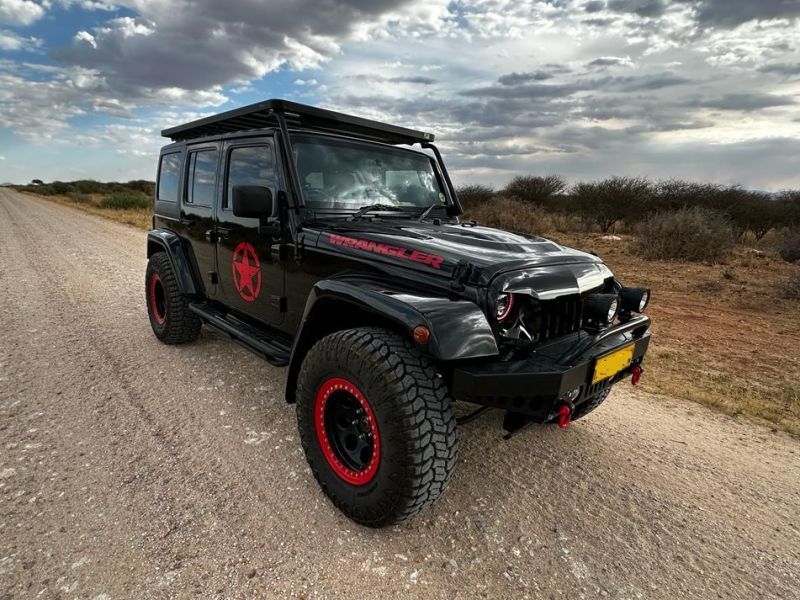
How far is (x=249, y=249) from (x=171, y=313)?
57.8 inches

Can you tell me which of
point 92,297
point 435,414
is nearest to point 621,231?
point 92,297

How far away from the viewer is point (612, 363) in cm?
240

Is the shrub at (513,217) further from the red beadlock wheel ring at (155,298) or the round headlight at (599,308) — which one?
the round headlight at (599,308)

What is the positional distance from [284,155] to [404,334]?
62.8 inches

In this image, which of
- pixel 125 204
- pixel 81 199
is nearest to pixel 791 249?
pixel 125 204

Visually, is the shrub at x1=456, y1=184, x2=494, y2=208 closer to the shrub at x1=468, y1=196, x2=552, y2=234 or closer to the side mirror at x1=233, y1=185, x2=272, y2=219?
the shrub at x1=468, y1=196, x2=552, y2=234

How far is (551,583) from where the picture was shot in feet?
6.88

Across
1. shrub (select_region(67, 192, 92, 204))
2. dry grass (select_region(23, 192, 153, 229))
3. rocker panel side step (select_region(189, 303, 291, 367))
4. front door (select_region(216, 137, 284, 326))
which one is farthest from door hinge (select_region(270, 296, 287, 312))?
shrub (select_region(67, 192, 92, 204))

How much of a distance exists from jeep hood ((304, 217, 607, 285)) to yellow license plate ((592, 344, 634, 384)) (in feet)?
1.81

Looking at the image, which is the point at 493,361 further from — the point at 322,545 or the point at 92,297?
the point at 92,297

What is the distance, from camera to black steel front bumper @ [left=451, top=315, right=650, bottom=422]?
6.91ft

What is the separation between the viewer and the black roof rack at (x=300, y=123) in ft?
10.7

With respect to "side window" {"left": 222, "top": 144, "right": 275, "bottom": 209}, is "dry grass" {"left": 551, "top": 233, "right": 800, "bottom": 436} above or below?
below

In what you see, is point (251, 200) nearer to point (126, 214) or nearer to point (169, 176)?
point (169, 176)
